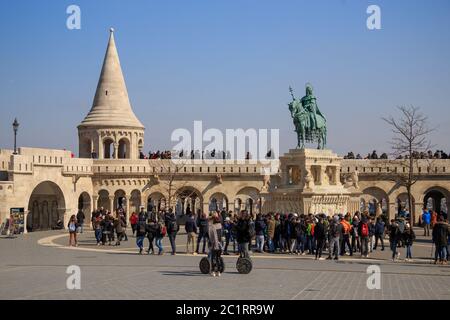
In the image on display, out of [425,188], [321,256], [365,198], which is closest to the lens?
[321,256]

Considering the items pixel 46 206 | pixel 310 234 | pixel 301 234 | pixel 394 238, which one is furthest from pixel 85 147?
pixel 394 238

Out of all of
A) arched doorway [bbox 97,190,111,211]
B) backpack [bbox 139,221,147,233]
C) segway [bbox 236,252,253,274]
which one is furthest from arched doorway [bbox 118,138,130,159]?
segway [bbox 236,252,253,274]

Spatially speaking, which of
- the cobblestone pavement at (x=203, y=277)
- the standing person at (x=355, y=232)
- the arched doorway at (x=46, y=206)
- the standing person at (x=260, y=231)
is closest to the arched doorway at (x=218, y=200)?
the arched doorway at (x=46, y=206)

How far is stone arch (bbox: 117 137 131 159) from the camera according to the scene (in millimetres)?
43062

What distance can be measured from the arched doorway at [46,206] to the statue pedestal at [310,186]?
12408mm

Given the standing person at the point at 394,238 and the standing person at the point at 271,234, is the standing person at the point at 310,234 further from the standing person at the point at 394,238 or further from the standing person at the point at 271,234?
the standing person at the point at 394,238

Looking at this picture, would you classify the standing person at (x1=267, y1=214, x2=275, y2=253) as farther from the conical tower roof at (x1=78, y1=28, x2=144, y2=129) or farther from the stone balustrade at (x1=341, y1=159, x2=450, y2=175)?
the conical tower roof at (x1=78, y1=28, x2=144, y2=129)

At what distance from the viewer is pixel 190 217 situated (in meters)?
20.8

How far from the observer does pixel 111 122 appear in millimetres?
42281

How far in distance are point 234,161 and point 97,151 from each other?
8.48 metres

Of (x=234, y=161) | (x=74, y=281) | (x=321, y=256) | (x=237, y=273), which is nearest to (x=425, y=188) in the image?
(x=234, y=161)

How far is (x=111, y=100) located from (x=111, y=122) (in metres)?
1.59

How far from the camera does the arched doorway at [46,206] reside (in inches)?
1443
